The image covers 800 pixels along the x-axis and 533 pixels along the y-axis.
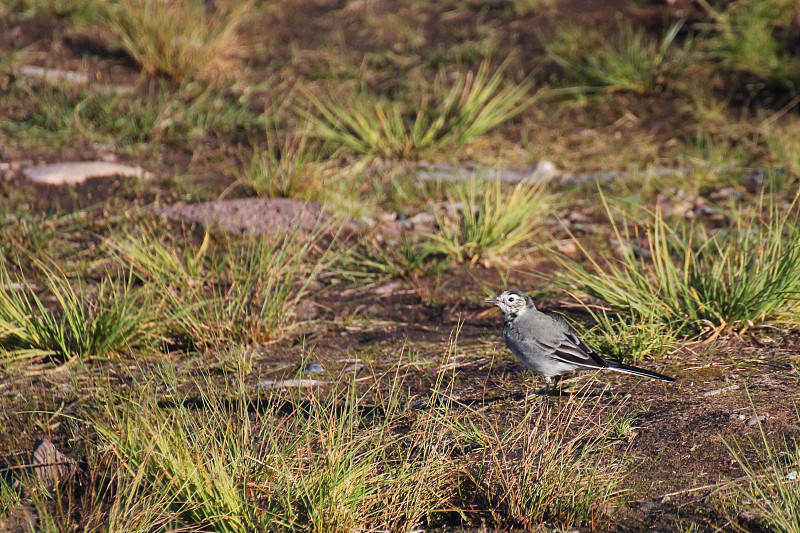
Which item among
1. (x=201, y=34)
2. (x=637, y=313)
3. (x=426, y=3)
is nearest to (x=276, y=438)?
(x=637, y=313)

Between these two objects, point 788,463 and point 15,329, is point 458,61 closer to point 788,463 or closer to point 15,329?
point 15,329

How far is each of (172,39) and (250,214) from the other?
3121mm

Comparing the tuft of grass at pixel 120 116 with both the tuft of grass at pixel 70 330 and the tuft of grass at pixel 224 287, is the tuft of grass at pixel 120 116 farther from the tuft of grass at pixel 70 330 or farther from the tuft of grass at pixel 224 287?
the tuft of grass at pixel 70 330

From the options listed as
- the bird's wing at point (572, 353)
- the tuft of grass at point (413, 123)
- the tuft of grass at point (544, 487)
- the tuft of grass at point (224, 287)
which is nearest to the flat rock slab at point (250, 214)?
the tuft of grass at point (224, 287)

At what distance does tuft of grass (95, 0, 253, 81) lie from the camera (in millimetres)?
7812

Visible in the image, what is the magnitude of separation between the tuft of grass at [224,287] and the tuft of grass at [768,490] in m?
Answer: 2.33

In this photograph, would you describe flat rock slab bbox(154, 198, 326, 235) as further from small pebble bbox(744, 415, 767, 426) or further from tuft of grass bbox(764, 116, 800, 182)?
tuft of grass bbox(764, 116, 800, 182)

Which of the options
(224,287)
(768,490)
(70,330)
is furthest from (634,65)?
(768,490)

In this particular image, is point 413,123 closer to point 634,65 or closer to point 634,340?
point 634,65

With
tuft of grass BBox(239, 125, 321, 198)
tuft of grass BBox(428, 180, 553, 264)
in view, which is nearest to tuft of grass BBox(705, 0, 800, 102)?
tuft of grass BBox(428, 180, 553, 264)

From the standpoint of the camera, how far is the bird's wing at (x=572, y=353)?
332 cm

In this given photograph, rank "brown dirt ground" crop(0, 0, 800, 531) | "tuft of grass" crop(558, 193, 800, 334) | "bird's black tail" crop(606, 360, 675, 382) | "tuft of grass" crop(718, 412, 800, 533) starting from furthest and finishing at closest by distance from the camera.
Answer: "tuft of grass" crop(558, 193, 800, 334) → "bird's black tail" crop(606, 360, 675, 382) → "brown dirt ground" crop(0, 0, 800, 531) → "tuft of grass" crop(718, 412, 800, 533)

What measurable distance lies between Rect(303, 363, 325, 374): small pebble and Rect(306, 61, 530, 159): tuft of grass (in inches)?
120

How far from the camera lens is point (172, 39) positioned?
782 centimetres
